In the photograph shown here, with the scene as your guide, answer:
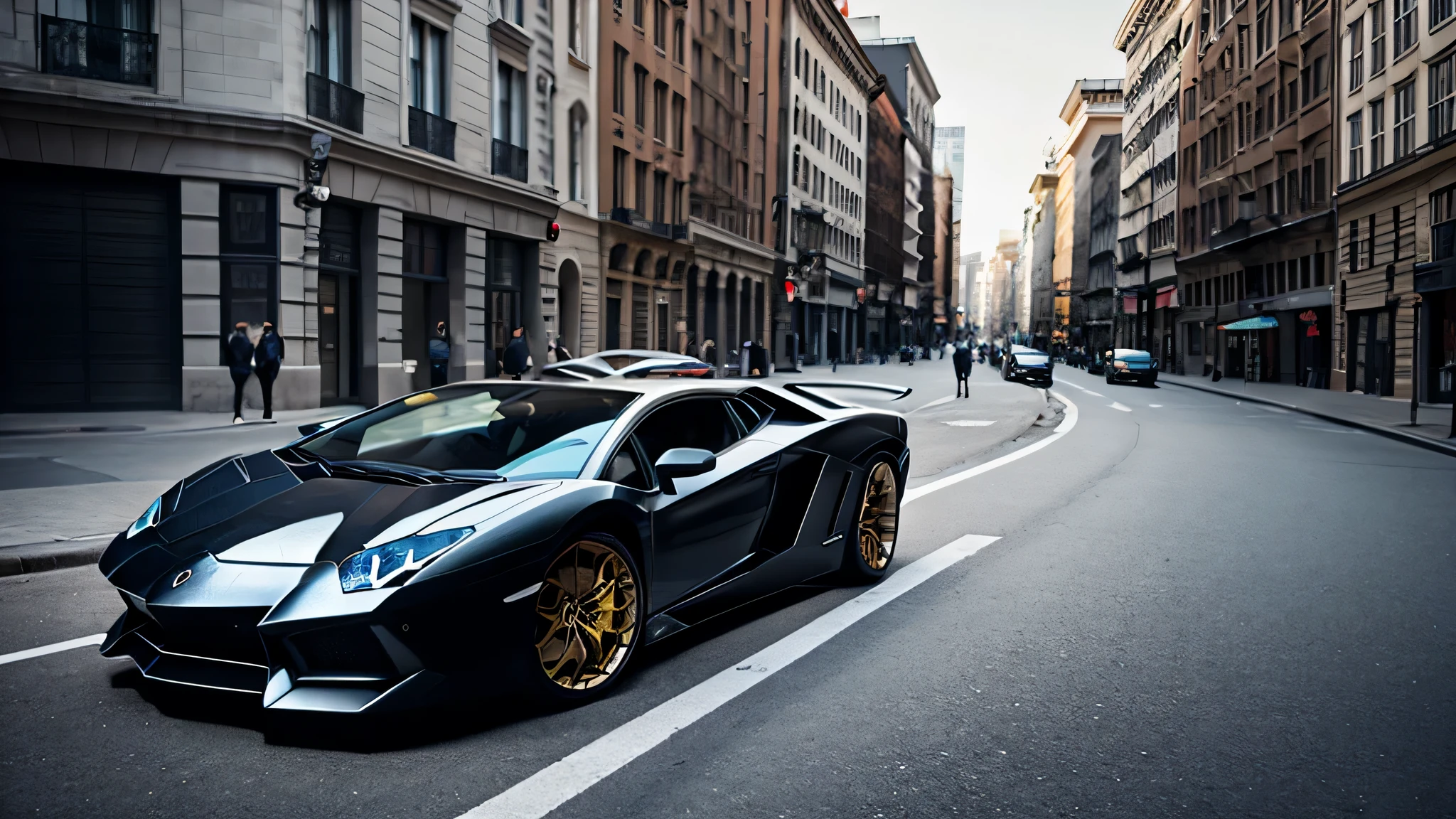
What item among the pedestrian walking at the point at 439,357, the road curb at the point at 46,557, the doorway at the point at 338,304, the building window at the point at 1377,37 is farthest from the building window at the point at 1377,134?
the road curb at the point at 46,557

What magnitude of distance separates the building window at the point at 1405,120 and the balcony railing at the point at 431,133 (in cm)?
2591

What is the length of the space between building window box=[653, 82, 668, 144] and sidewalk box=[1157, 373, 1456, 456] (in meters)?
21.0

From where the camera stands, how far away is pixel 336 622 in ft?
12.4

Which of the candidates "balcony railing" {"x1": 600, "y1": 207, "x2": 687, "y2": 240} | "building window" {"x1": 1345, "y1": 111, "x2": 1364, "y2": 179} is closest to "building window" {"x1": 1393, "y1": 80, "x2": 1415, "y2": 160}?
"building window" {"x1": 1345, "y1": 111, "x2": 1364, "y2": 179}

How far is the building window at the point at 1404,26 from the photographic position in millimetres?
34125

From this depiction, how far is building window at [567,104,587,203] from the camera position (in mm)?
35281

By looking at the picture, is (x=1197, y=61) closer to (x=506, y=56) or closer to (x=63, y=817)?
(x=506, y=56)

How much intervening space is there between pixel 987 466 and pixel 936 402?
15.3m

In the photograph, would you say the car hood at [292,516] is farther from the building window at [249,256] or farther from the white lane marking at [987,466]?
the building window at [249,256]

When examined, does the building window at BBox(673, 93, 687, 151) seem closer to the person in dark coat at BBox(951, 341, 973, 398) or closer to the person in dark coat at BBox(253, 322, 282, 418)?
the person in dark coat at BBox(951, 341, 973, 398)

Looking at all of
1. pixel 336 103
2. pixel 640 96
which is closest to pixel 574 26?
pixel 640 96

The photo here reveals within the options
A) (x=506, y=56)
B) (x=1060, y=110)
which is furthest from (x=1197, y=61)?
(x=1060, y=110)

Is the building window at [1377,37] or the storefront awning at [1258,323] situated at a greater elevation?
the building window at [1377,37]

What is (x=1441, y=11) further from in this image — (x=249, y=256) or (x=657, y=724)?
(x=657, y=724)
